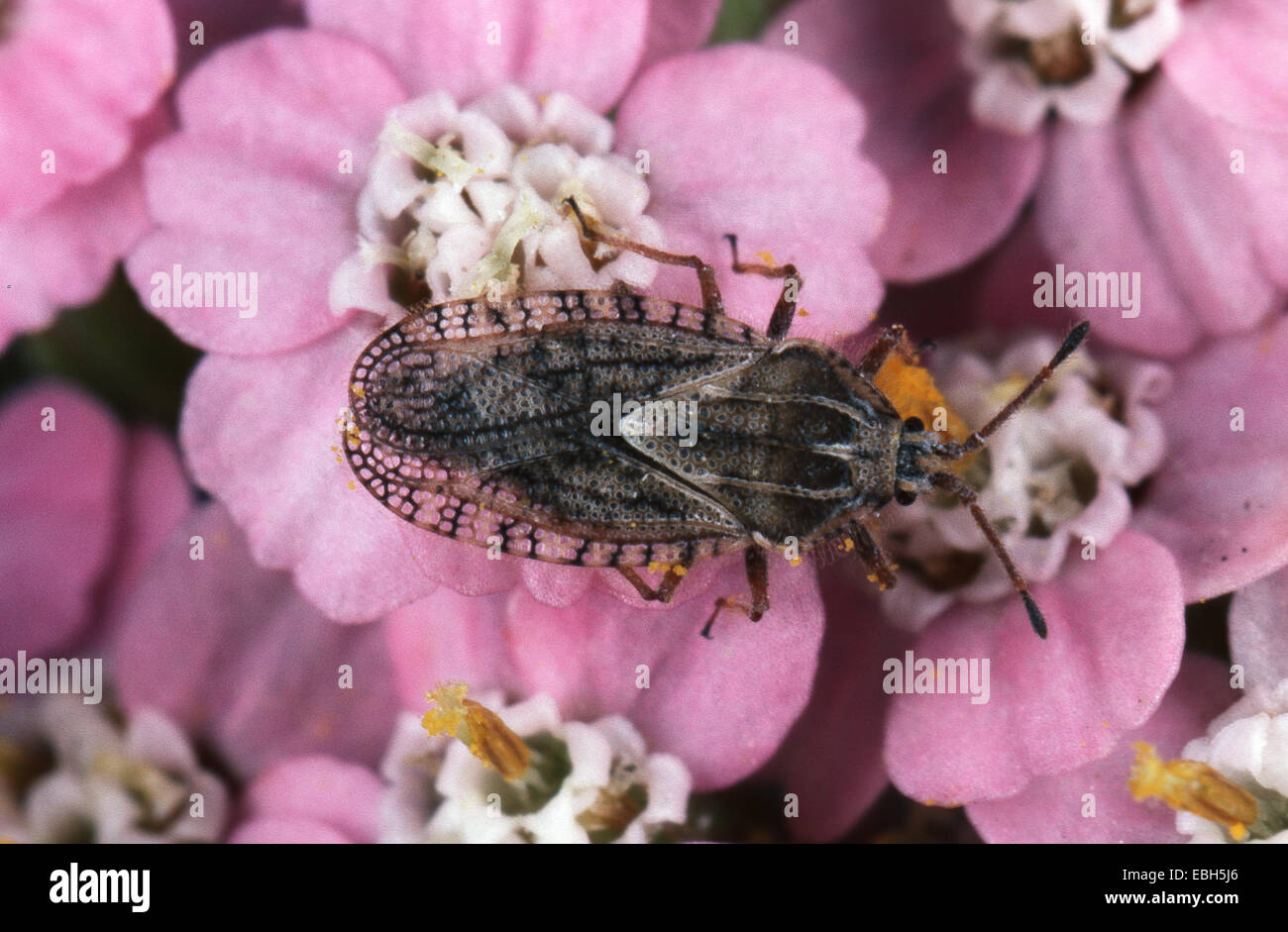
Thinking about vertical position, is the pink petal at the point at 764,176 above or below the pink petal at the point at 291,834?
above

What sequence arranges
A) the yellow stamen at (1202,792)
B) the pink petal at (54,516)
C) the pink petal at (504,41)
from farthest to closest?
the pink petal at (54,516)
the pink petal at (504,41)
the yellow stamen at (1202,792)

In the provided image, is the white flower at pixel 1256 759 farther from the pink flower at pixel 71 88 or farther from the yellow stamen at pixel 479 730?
the pink flower at pixel 71 88

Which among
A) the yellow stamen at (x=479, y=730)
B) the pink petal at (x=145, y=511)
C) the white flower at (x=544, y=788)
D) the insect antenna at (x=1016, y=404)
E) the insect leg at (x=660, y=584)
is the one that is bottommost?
the white flower at (x=544, y=788)

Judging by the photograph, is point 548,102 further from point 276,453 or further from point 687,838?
point 687,838

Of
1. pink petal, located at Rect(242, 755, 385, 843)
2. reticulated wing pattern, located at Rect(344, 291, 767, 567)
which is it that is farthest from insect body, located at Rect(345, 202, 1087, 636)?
pink petal, located at Rect(242, 755, 385, 843)

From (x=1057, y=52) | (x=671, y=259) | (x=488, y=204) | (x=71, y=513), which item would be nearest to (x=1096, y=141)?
(x=1057, y=52)

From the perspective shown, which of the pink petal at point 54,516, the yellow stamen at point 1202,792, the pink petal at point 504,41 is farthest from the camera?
the pink petal at point 54,516

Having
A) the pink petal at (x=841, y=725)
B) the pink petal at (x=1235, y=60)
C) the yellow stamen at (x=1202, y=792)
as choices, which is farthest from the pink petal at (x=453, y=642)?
the pink petal at (x=1235, y=60)

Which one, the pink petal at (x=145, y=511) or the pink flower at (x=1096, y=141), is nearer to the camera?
the pink flower at (x=1096, y=141)

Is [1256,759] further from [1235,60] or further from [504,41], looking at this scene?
[504,41]

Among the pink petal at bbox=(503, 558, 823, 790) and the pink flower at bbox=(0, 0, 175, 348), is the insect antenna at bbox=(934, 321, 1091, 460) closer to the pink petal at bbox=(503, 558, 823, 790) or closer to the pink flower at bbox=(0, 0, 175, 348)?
the pink petal at bbox=(503, 558, 823, 790)
